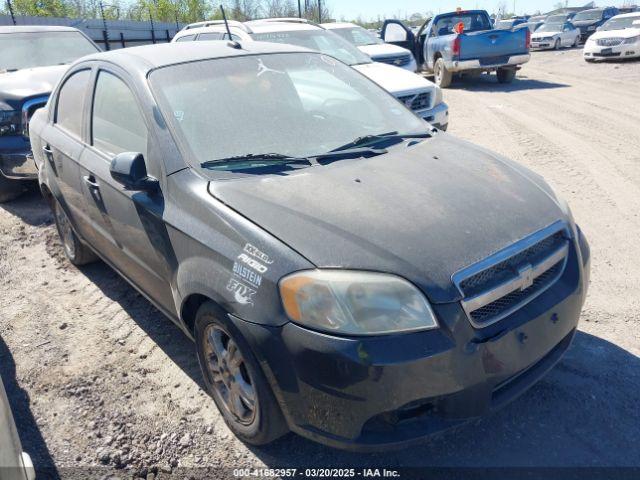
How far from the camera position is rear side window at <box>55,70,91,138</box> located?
380cm

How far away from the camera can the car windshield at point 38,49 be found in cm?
749

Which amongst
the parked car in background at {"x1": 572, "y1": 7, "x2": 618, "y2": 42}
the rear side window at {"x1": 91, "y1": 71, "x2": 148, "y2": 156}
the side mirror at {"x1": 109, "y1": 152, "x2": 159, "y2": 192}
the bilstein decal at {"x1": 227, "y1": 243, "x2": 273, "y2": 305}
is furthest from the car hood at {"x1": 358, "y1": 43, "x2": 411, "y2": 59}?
the parked car in background at {"x1": 572, "y1": 7, "x2": 618, "y2": 42}

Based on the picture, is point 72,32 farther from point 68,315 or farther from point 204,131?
point 204,131

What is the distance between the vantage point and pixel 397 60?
10.1 m

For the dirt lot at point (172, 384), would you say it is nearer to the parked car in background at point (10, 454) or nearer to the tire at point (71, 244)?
the tire at point (71, 244)

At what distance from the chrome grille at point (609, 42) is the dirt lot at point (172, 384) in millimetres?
13903

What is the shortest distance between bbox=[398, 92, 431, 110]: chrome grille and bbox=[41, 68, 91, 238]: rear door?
4.25 metres

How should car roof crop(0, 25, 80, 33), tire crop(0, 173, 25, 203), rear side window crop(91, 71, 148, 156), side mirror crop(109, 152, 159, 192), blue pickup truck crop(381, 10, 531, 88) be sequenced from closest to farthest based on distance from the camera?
side mirror crop(109, 152, 159, 192) < rear side window crop(91, 71, 148, 156) < tire crop(0, 173, 25, 203) < car roof crop(0, 25, 80, 33) < blue pickup truck crop(381, 10, 531, 88)

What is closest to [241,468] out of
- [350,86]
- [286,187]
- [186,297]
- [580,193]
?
[186,297]

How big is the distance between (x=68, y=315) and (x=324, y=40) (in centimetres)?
642

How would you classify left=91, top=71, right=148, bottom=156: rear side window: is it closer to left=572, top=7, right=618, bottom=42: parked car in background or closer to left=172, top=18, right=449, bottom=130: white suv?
left=172, top=18, right=449, bottom=130: white suv

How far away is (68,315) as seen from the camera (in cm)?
398

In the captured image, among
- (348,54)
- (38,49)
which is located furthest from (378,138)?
(38,49)

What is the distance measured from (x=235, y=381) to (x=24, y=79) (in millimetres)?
5675
